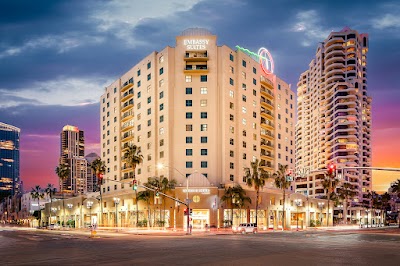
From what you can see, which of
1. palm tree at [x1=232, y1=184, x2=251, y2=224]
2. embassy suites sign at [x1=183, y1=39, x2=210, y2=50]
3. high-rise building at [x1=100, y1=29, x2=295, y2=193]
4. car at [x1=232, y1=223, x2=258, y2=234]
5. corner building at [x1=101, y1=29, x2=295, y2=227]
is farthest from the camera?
embassy suites sign at [x1=183, y1=39, x2=210, y2=50]

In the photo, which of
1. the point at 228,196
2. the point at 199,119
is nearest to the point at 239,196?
the point at 228,196

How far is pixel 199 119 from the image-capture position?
9750cm

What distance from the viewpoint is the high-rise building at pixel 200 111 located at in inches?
3794

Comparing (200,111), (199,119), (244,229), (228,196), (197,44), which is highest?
(197,44)

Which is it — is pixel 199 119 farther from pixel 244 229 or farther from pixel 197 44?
pixel 244 229

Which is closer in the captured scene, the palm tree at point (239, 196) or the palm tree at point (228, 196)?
the palm tree at point (239, 196)

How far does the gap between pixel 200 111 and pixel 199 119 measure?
6.13ft

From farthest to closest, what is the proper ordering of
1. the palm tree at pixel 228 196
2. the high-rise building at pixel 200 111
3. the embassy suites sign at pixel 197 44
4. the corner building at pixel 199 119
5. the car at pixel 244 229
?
the embassy suites sign at pixel 197 44
the high-rise building at pixel 200 111
the corner building at pixel 199 119
the palm tree at pixel 228 196
the car at pixel 244 229

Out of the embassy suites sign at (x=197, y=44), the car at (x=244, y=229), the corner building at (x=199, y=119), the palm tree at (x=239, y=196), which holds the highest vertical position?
the embassy suites sign at (x=197, y=44)

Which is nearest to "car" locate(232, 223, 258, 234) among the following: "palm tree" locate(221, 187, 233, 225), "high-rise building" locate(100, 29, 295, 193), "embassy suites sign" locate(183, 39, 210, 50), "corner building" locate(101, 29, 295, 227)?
"corner building" locate(101, 29, 295, 227)

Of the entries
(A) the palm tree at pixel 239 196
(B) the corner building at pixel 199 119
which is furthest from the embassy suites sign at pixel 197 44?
(A) the palm tree at pixel 239 196

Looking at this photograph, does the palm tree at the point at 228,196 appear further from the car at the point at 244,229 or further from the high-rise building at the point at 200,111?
the car at the point at 244,229

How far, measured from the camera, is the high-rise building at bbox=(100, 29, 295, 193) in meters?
96.4

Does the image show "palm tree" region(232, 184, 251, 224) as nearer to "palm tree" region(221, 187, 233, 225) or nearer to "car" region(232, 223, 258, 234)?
"palm tree" region(221, 187, 233, 225)
